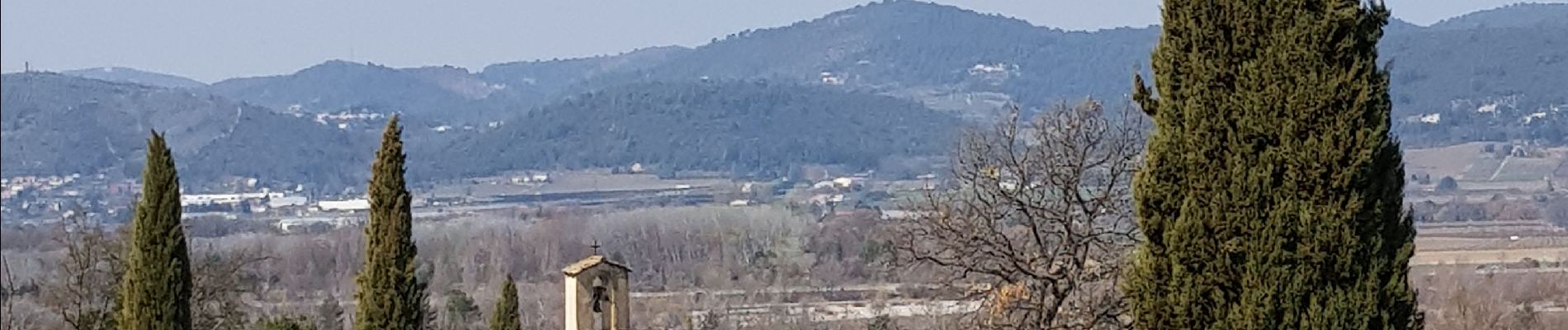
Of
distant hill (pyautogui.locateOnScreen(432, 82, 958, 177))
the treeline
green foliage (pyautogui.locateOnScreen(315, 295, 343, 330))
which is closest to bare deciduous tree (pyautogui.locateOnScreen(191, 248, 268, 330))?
the treeline

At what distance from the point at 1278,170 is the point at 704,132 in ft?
422

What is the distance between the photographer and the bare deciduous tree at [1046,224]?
16172mm

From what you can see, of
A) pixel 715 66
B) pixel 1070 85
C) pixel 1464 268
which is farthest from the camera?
pixel 715 66

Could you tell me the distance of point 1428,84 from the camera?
3661 inches

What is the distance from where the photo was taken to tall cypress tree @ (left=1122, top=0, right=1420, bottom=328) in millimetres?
10594

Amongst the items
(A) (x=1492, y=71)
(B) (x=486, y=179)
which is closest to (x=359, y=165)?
(B) (x=486, y=179)

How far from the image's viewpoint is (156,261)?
50.0 feet

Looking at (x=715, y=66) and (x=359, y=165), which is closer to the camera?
(x=359, y=165)

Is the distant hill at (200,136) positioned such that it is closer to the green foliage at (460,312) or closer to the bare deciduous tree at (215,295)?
the bare deciduous tree at (215,295)

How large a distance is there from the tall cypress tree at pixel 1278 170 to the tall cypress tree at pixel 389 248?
6.96m

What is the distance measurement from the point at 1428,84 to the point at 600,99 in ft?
217

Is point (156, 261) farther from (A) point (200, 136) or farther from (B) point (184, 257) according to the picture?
(A) point (200, 136)

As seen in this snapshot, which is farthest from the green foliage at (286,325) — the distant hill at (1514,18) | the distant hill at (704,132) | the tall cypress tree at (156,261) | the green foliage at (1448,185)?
the distant hill at (704,132)

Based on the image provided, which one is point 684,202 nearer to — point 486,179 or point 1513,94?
point 486,179
